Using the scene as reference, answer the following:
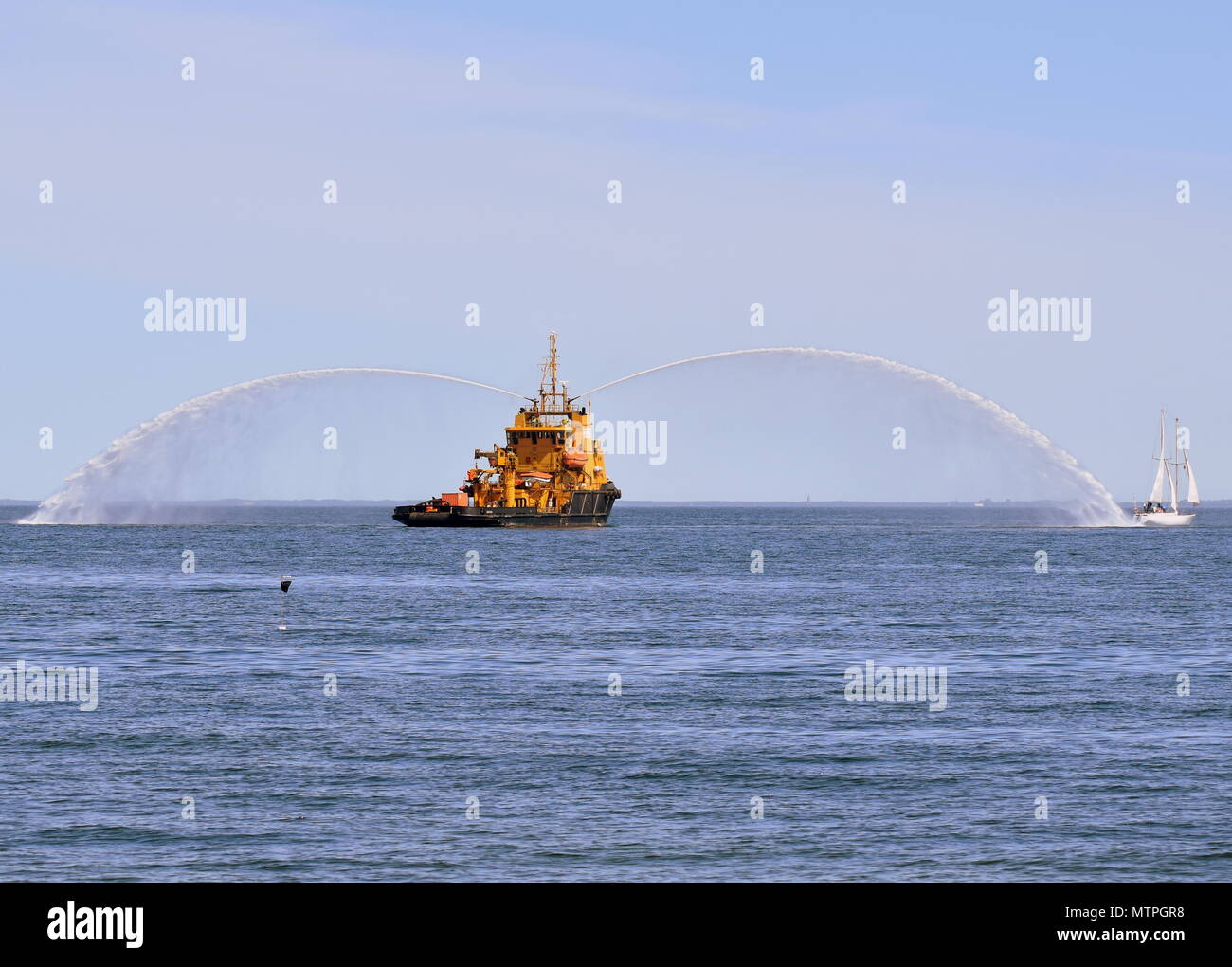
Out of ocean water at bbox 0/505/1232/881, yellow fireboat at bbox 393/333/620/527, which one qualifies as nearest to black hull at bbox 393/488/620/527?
yellow fireboat at bbox 393/333/620/527

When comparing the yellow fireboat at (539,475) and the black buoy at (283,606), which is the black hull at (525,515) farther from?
the black buoy at (283,606)

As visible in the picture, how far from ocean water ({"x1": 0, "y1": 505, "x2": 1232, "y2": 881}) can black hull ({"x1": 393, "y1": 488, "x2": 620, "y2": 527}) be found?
270 feet

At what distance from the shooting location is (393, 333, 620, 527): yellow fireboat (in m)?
162

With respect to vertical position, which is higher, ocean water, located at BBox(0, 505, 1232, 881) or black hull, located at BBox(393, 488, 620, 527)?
black hull, located at BBox(393, 488, 620, 527)

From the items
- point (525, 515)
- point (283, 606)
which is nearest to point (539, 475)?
point (525, 515)

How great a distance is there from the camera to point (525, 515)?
162 meters

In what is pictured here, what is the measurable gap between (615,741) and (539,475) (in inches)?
5135

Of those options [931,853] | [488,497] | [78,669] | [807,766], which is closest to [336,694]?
[78,669]

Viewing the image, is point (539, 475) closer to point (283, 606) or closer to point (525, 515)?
point (525, 515)

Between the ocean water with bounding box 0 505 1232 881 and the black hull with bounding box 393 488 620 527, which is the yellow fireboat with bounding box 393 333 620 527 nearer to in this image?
the black hull with bounding box 393 488 620 527

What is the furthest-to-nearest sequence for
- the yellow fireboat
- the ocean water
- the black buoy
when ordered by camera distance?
the yellow fireboat → the black buoy → the ocean water

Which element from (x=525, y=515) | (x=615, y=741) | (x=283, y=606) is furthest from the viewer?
(x=525, y=515)
